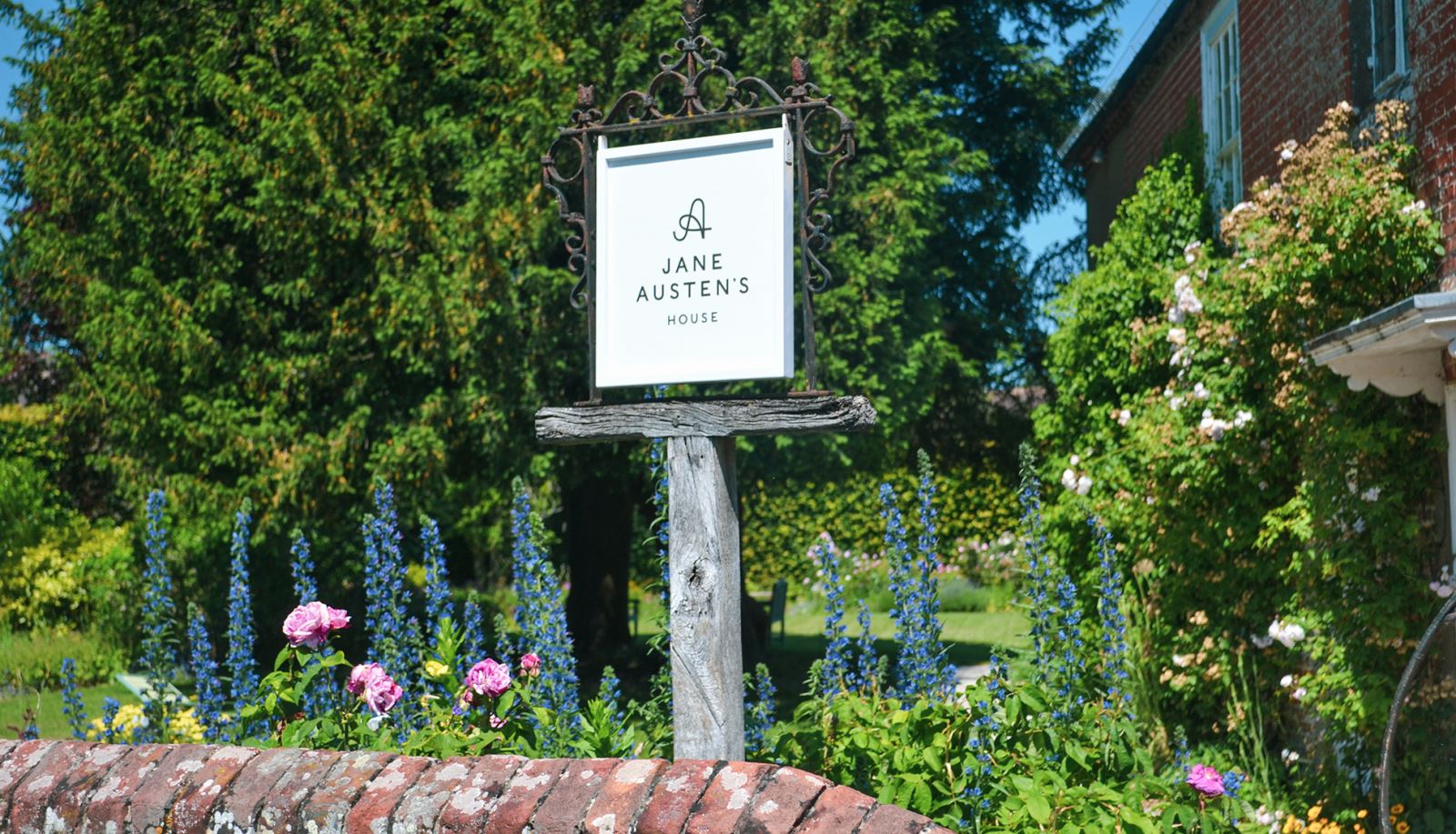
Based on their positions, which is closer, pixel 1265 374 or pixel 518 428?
pixel 1265 374

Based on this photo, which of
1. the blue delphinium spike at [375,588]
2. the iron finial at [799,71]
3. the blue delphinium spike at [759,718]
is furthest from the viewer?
the blue delphinium spike at [375,588]

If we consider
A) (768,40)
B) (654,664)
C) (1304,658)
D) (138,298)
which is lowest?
(654,664)

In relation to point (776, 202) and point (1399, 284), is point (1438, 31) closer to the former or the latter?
point (1399, 284)

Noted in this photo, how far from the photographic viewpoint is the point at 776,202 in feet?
13.5

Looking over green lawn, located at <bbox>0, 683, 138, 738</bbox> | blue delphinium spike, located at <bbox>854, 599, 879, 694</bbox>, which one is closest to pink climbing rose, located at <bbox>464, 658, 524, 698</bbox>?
blue delphinium spike, located at <bbox>854, 599, 879, 694</bbox>

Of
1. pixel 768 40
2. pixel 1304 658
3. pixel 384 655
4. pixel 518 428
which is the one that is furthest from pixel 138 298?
pixel 1304 658

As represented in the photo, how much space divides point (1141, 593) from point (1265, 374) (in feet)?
6.24

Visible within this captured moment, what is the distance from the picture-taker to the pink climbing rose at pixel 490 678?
4781 mm

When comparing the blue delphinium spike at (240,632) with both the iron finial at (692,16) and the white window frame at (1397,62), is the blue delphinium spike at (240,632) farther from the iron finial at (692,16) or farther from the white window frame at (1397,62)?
the white window frame at (1397,62)

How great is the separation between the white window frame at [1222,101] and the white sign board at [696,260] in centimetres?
590

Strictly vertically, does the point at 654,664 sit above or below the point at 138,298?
below

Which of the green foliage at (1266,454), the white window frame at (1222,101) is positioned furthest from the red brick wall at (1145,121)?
the green foliage at (1266,454)

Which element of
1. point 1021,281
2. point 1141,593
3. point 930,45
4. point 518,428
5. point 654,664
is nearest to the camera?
point 1141,593

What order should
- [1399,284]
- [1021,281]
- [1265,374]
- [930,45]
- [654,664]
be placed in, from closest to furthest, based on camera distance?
[1399,284] → [1265,374] → [930,45] → [654,664] → [1021,281]
